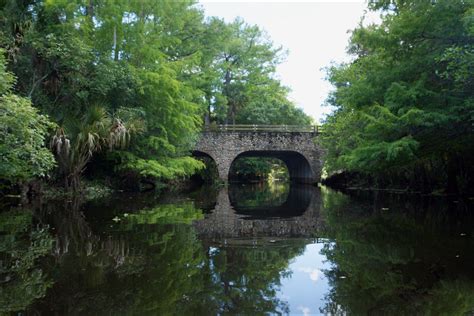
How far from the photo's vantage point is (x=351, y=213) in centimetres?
1026

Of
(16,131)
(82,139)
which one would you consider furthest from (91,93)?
(16,131)

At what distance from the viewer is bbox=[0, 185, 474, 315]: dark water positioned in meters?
3.54

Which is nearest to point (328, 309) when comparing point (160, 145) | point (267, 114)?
point (160, 145)

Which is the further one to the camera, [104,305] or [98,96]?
[98,96]

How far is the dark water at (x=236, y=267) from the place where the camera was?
11.6 ft

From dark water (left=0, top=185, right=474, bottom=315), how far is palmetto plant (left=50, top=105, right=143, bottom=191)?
672cm

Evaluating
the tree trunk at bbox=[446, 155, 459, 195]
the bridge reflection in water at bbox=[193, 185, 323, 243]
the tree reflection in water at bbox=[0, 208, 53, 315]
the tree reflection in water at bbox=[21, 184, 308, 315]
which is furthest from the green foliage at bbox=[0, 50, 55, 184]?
the tree trunk at bbox=[446, 155, 459, 195]

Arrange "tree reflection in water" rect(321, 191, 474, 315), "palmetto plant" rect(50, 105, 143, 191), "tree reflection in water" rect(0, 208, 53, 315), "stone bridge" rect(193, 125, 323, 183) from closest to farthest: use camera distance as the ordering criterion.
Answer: "tree reflection in water" rect(321, 191, 474, 315) < "tree reflection in water" rect(0, 208, 53, 315) < "palmetto plant" rect(50, 105, 143, 191) < "stone bridge" rect(193, 125, 323, 183)

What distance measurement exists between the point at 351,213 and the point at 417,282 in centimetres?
628

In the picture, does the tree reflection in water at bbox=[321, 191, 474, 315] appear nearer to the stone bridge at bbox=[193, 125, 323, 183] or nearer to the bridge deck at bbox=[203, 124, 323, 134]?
the stone bridge at bbox=[193, 125, 323, 183]

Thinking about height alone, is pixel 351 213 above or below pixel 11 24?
below

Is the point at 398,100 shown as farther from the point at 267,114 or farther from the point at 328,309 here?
the point at 267,114

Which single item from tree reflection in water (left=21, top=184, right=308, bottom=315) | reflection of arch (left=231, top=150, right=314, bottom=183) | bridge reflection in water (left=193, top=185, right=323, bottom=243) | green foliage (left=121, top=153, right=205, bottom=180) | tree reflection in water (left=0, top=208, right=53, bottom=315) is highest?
reflection of arch (left=231, top=150, right=314, bottom=183)

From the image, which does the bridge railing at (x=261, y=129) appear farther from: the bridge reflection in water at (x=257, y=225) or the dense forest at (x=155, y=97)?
the bridge reflection in water at (x=257, y=225)
